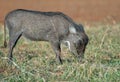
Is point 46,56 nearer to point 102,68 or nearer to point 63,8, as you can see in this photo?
point 102,68

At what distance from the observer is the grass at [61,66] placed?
332 inches

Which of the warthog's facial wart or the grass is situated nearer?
the grass

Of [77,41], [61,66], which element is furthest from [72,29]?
[61,66]

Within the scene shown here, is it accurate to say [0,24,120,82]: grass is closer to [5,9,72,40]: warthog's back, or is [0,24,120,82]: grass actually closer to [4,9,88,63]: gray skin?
[4,9,88,63]: gray skin

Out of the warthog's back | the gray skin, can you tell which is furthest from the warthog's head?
the warthog's back

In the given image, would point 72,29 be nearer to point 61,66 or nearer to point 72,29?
point 72,29

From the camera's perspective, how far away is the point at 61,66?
9164 millimetres

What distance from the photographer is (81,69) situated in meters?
8.61

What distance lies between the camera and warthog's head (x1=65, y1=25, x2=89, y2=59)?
10.3m

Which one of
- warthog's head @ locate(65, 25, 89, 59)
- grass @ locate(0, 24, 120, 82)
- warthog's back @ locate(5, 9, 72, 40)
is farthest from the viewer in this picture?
warthog's back @ locate(5, 9, 72, 40)

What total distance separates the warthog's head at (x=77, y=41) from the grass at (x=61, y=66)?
209 millimetres

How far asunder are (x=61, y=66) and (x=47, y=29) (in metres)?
1.74

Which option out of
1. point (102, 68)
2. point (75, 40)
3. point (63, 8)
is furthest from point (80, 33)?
point (63, 8)

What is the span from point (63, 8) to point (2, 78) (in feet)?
59.8
